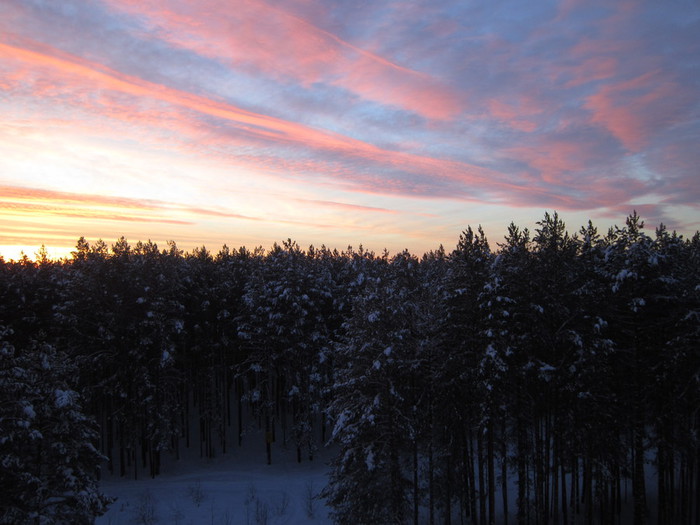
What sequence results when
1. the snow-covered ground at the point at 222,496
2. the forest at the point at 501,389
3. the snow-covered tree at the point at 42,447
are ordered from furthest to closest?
1. the snow-covered ground at the point at 222,496
2. the forest at the point at 501,389
3. the snow-covered tree at the point at 42,447

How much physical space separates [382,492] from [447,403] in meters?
5.03

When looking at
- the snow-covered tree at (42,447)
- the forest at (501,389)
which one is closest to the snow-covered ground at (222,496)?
the forest at (501,389)

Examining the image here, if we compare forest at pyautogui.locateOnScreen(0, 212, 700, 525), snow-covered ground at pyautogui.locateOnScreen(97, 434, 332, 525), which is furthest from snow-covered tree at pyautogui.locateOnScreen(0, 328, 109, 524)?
snow-covered ground at pyautogui.locateOnScreen(97, 434, 332, 525)

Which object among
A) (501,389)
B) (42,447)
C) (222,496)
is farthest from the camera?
(222,496)

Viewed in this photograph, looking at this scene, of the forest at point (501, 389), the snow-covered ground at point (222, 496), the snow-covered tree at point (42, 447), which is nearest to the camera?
the snow-covered tree at point (42, 447)

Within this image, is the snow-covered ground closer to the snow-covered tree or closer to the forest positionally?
the forest

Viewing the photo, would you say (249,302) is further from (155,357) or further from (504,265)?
(504,265)

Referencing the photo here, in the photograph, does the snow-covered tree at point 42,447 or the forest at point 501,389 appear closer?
the snow-covered tree at point 42,447

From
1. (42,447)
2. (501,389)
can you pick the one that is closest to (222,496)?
(42,447)

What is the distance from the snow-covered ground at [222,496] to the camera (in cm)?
2595

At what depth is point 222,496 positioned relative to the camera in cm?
2884

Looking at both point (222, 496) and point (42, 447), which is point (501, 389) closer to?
point (42, 447)

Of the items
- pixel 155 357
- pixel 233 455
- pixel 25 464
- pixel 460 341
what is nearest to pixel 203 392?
pixel 233 455

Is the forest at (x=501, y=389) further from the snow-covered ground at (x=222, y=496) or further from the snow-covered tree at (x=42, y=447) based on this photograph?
the snow-covered ground at (x=222, y=496)
